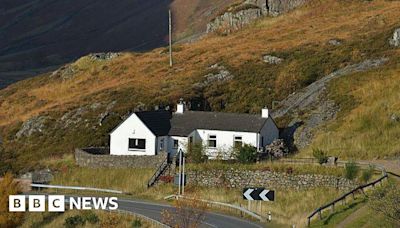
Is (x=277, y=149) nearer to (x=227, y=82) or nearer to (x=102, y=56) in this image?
(x=227, y=82)

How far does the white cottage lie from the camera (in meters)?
53.5

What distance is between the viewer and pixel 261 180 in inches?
1843

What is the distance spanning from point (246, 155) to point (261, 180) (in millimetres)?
3331

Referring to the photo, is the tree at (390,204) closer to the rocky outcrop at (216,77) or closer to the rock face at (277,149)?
the rock face at (277,149)

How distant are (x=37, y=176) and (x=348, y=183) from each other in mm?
22923

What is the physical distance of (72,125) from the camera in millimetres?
68625

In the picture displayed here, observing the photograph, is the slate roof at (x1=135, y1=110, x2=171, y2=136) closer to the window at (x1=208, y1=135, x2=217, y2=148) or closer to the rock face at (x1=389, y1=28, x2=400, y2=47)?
→ the window at (x1=208, y1=135, x2=217, y2=148)

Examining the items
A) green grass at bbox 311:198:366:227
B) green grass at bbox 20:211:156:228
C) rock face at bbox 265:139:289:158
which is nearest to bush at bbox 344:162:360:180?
green grass at bbox 311:198:366:227

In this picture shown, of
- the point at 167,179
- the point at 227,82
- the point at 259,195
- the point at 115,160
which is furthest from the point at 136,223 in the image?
the point at 227,82

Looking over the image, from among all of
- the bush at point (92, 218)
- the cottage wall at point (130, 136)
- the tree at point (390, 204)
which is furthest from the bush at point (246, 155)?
the tree at point (390, 204)

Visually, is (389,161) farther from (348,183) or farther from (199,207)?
(199,207)

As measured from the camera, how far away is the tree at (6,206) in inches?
1513

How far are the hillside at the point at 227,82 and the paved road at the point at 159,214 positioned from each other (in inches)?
631

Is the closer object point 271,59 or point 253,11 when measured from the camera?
point 271,59
